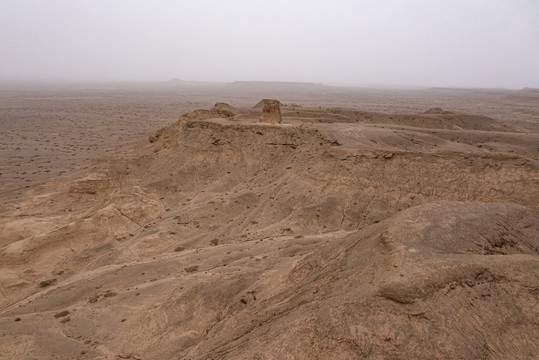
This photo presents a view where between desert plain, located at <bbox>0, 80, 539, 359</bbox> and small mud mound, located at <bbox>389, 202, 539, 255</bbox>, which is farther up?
small mud mound, located at <bbox>389, 202, 539, 255</bbox>

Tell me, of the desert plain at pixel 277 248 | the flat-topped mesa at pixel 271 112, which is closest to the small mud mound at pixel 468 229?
the desert plain at pixel 277 248

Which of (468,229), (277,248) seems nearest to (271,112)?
(277,248)

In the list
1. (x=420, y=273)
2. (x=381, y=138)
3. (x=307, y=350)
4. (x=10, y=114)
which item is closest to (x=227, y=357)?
(x=307, y=350)

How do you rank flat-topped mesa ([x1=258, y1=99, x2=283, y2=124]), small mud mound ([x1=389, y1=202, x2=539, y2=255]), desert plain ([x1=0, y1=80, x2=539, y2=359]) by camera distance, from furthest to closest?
1. flat-topped mesa ([x1=258, y1=99, x2=283, y2=124])
2. small mud mound ([x1=389, y1=202, x2=539, y2=255])
3. desert plain ([x1=0, y1=80, x2=539, y2=359])

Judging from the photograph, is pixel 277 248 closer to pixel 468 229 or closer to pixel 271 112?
pixel 468 229

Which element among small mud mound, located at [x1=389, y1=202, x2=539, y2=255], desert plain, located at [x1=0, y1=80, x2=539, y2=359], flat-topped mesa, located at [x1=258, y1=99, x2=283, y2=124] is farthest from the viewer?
flat-topped mesa, located at [x1=258, y1=99, x2=283, y2=124]

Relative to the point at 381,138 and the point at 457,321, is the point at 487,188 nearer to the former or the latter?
the point at 381,138

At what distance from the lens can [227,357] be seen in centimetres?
727

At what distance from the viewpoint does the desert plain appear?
6684 millimetres

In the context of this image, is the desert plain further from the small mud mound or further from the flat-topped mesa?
the flat-topped mesa

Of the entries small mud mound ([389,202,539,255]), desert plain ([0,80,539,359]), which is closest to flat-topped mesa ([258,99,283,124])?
desert plain ([0,80,539,359])

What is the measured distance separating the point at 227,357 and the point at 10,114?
242 ft

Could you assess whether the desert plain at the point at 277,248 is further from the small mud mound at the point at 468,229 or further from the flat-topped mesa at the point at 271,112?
the flat-topped mesa at the point at 271,112

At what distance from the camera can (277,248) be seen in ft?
45.2
